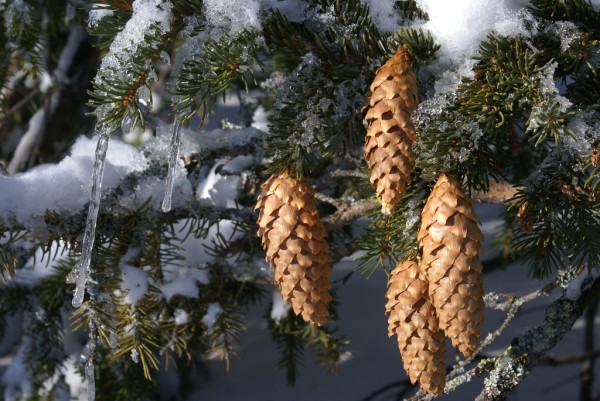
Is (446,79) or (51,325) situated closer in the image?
(446,79)

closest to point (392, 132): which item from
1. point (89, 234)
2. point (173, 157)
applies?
point (173, 157)

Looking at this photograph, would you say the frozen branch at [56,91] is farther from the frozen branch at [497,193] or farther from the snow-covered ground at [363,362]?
the frozen branch at [497,193]

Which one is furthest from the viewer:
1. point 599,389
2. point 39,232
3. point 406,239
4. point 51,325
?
point 599,389

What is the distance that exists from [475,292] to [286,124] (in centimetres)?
29

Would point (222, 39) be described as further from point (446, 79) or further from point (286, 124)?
point (446, 79)

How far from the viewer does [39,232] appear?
36.6 inches

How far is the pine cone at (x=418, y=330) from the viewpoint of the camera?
29.3 inches

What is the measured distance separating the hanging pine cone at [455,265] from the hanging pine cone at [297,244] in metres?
0.14

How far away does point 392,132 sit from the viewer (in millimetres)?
691

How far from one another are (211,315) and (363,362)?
0.69m

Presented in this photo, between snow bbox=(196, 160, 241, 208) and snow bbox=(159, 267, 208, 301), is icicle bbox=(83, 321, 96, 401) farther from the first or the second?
snow bbox=(196, 160, 241, 208)

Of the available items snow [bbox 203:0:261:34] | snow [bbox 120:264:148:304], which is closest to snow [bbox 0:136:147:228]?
snow [bbox 120:264:148:304]

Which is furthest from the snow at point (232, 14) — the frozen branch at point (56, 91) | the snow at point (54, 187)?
the frozen branch at point (56, 91)

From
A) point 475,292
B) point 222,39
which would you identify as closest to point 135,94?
point 222,39
